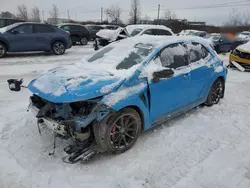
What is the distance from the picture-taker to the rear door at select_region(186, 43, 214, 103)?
4.51 meters

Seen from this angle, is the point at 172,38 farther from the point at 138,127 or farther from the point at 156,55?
the point at 138,127

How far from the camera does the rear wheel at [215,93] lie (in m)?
5.29

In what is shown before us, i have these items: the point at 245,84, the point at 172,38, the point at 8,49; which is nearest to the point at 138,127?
the point at 172,38

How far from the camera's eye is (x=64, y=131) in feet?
10.3

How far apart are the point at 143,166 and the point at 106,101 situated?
3.32 feet

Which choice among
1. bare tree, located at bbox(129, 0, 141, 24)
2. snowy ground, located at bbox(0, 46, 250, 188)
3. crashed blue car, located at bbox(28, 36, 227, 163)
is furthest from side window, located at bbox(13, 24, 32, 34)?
bare tree, located at bbox(129, 0, 141, 24)

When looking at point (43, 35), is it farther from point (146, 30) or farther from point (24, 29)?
point (146, 30)

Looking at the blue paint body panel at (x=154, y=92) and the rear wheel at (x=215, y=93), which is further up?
the blue paint body panel at (x=154, y=92)

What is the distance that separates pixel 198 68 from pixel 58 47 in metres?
9.71

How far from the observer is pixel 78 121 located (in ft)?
9.98

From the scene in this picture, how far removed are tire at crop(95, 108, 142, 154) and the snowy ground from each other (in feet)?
0.53

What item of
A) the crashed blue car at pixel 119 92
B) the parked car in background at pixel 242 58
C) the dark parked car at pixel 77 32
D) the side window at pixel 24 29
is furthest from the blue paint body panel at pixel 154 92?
the dark parked car at pixel 77 32

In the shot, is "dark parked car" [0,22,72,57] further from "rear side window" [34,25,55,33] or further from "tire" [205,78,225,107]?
"tire" [205,78,225,107]

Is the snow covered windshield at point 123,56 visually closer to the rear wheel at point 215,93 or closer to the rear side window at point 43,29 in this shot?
the rear wheel at point 215,93
